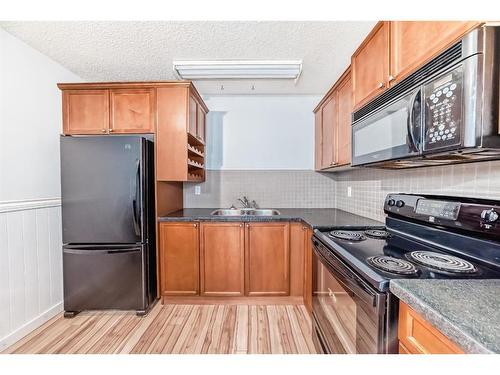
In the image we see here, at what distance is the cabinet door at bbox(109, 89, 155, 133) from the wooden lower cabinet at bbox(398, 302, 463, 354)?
2381 mm

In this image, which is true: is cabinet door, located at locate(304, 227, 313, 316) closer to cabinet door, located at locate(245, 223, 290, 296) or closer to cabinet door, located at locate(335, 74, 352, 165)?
cabinet door, located at locate(245, 223, 290, 296)

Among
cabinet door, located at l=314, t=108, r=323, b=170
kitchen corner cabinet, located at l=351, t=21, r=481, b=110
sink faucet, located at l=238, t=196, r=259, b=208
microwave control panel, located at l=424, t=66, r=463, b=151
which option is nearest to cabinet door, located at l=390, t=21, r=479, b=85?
kitchen corner cabinet, located at l=351, t=21, r=481, b=110

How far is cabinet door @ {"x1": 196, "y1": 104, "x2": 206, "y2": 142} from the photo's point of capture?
269 centimetres

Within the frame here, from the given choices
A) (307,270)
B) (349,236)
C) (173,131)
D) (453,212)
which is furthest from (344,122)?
(173,131)

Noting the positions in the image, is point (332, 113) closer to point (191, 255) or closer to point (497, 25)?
point (497, 25)

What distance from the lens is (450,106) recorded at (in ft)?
2.60

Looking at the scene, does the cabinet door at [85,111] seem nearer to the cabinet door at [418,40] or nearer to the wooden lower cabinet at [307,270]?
the wooden lower cabinet at [307,270]

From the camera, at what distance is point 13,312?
1824mm

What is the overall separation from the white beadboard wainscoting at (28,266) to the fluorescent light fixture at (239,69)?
5.85ft

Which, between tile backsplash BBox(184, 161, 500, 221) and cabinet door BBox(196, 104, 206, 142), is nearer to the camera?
tile backsplash BBox(184, 161, 500, 221)

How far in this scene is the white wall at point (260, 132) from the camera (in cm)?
305

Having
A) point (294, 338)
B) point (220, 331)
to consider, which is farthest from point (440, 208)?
point (220, 331)

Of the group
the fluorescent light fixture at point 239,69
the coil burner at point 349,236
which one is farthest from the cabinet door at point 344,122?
the coil burner at point 349,236
